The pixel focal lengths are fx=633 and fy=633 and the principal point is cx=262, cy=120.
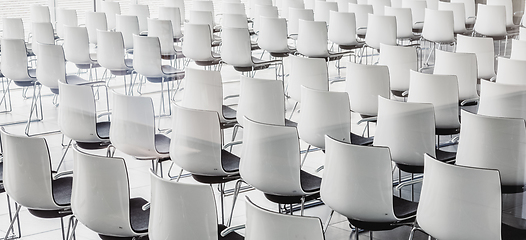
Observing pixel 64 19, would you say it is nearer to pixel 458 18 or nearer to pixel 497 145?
pixel 458 18

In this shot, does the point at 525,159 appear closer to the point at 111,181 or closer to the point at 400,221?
the point at 400,221

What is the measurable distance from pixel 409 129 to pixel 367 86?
1272 millimetres

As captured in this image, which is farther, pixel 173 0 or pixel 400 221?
pixel 173 0

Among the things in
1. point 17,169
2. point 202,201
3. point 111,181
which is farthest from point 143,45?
point 202,201

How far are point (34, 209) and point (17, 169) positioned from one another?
26cm

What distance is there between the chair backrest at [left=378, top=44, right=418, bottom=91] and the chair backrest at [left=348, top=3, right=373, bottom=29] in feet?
9.53

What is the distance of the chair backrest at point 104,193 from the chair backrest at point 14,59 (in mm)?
3510

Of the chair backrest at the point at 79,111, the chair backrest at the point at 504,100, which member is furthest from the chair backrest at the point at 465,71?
the chair backrest at the point at 79,111

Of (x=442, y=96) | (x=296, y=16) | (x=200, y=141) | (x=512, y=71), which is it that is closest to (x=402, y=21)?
(x=296, y=16)

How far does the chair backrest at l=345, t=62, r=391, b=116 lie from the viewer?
508cm

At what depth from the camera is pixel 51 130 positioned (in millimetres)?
6652

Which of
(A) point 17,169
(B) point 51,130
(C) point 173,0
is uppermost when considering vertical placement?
(C) point 173,0

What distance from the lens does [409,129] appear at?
3930 millimetres

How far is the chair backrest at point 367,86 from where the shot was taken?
508cm
